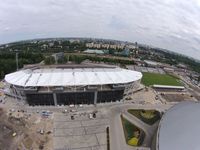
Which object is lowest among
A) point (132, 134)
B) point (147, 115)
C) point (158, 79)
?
point (158, 79)

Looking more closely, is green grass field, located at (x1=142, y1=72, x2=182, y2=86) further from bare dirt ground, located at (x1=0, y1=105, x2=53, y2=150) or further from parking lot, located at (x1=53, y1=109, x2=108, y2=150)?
bare dirt ground, located at (x1=0, y1=105, x2=53, y2=150)

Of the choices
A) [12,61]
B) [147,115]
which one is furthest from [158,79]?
[12,61]

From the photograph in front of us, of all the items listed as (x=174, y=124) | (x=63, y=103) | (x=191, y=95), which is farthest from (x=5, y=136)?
(x=191, y=95)

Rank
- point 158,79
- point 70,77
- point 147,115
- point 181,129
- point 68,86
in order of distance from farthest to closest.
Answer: point 158,79 < point 70,77 < point 68,86 < point 147,115 < point 181,129

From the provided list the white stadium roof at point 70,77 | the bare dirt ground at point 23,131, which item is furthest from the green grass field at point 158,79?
the bare dirt ground at point 23,131

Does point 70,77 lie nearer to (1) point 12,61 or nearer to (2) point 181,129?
(2) point 181,129

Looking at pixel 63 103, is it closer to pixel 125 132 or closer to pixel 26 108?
pixel 26 108

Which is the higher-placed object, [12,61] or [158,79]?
→ [12,61]

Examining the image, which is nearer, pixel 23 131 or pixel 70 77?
pixel 23 131
